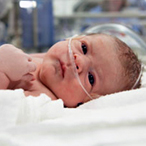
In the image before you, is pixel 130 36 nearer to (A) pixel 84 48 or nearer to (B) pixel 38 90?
(A) pixel 84 48

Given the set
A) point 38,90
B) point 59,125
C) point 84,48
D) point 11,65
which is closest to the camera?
point 59,125

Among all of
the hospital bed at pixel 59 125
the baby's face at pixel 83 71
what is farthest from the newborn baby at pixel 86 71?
the hospital bed at pixel 59 125

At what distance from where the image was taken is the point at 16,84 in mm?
764

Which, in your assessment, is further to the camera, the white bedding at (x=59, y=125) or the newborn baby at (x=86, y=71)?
the newborn baby at (x=86, y=71)

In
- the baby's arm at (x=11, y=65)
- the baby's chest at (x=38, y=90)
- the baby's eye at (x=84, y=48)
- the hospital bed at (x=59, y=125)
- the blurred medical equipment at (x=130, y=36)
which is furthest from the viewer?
the blurred medical equipment at (x=130, y=36)

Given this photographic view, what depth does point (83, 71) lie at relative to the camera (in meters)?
0.86

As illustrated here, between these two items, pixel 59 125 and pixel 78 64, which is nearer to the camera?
pixel 59 125

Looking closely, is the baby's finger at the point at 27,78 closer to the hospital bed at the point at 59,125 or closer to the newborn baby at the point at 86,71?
the newborn baby at the point at 86,71

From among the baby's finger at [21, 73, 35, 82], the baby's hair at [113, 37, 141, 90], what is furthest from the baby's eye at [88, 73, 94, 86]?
the baby's finger at [21, 73, 35, 82]

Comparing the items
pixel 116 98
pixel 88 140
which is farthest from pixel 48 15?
pixel 88 140

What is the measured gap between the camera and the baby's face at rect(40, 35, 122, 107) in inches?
32.8

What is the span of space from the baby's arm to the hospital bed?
139 millimetres

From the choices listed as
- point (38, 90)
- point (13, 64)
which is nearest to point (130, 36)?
point (38, 90)

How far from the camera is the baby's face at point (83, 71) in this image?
2.73 ft
